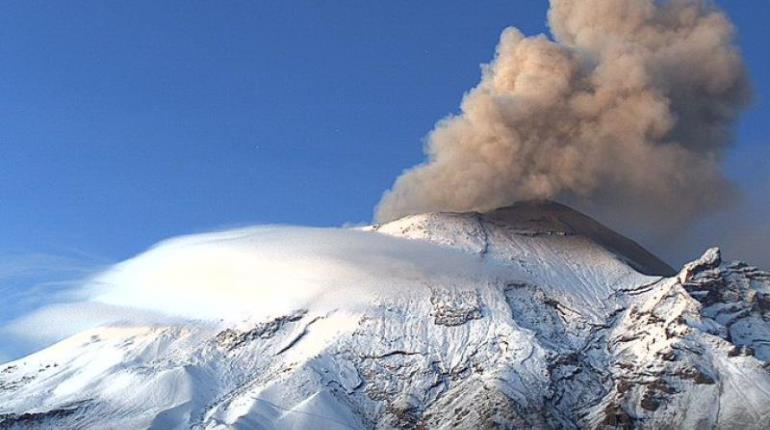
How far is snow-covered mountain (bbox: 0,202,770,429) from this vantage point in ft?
391

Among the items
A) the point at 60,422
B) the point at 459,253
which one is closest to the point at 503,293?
the point at 459,253

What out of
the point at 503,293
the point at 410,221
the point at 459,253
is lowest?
the point at 503,293

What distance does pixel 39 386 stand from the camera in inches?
5315

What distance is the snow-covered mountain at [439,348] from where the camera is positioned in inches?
4690

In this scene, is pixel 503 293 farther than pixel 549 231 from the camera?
No

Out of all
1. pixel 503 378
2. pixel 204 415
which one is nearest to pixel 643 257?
pixel 503 378

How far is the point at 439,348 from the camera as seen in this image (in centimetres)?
13250

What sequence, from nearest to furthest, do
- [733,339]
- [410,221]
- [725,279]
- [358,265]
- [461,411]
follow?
[461,411] < [733,339] < [725,279] < [358,265] < [410,221]

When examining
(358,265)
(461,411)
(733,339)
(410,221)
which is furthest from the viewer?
(410,221)

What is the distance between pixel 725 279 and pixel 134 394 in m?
75.7

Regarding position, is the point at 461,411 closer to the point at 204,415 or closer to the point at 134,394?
the point at 204,415

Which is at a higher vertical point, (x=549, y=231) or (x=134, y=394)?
(x=549, y=231)

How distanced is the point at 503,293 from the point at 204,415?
44.4 m

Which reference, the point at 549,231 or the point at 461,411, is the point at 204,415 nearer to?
the point at 461,411
